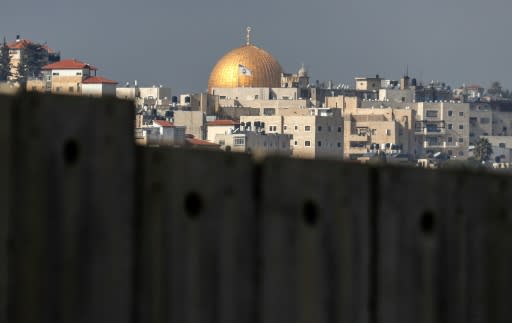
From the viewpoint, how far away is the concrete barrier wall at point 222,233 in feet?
20.2

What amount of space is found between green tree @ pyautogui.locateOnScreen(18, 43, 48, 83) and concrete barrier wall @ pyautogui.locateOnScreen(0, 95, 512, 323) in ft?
546

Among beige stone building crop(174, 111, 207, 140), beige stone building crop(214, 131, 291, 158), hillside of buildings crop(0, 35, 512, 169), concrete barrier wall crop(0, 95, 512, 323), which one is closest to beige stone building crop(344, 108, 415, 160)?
hillside of buildings crop(0, 35, 512, 169)

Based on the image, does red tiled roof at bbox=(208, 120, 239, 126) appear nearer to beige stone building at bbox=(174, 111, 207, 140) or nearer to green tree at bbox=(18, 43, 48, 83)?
beige stone building at bbox=(174, 111, 207, 140)

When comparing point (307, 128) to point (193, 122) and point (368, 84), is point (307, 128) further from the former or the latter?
point (368, 84)

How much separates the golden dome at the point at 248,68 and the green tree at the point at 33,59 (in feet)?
47.3

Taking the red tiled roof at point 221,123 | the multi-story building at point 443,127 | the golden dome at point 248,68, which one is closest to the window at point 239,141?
the red tiled roof at point 221,123

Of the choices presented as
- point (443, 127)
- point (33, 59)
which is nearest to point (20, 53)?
point (33, 59)

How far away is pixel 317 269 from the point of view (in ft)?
21.9

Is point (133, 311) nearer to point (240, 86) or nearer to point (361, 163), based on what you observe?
point (361, 163)

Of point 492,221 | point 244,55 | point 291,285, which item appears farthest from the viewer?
point 244,55

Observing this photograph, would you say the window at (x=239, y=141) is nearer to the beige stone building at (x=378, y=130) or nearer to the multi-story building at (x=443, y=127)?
the beige stone building at (x=378, y=130)

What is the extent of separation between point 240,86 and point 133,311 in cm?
16525

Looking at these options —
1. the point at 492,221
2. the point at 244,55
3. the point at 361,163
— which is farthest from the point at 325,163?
the point at 244,55

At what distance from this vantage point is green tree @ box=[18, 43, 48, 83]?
176m
